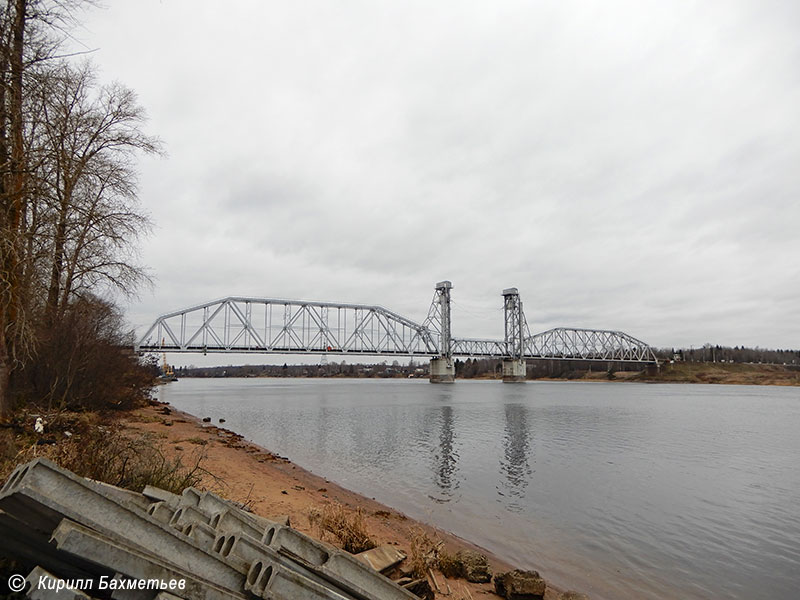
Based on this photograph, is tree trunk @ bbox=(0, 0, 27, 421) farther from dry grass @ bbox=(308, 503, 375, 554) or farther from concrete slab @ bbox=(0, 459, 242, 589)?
dry grass @ bbox=(308, 503, 375, 554)

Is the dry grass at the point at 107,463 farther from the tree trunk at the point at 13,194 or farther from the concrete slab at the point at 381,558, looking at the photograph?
the concrete slab at the point at 381,558

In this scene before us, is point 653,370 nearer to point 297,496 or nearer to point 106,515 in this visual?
point 297,496

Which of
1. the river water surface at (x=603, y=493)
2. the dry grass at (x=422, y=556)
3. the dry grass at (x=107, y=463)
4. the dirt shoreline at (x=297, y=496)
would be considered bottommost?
the river water surface at (x=603, y=493)

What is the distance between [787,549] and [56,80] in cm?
1747

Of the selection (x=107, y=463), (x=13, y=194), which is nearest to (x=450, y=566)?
(x=107, y=463)

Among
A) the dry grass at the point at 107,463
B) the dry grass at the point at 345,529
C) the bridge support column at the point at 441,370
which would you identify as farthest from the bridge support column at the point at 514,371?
the dry grass at the point at 107,463

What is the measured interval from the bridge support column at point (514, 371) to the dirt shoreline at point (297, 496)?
4663 inches

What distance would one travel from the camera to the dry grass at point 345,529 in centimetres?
712

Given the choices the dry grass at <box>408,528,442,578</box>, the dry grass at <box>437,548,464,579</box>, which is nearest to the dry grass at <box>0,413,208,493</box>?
the dry grass at <box>408,528,442,578</box>

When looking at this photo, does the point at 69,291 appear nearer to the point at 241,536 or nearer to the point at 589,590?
the point at 241,536

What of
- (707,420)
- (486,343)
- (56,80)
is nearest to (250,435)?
(56,80)

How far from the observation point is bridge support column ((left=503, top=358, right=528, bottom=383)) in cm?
13062

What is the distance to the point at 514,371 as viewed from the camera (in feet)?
428

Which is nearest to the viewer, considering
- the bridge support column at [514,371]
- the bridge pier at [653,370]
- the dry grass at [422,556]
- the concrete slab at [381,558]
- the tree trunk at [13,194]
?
the concrete slab at [381,558]
